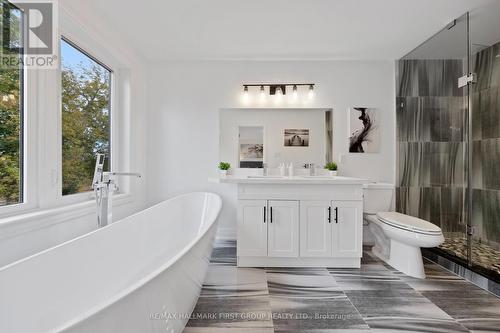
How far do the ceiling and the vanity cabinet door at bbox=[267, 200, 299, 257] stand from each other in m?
1.63

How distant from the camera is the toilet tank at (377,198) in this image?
2938mm

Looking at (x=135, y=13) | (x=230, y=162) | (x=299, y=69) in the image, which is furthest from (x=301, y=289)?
(x=135, y=13)

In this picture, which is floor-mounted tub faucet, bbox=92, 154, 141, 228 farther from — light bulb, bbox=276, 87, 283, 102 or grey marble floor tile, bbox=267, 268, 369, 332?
light bulb, bbox=276, 87, 283, 102

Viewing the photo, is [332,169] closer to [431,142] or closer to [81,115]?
[431,142]

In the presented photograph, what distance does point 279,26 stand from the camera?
8.02 feet

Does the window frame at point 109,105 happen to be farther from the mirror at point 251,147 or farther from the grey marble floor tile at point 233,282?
the mirror at point 251,147

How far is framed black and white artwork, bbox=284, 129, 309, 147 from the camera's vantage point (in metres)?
3.25

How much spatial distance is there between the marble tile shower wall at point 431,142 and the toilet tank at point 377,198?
372mm

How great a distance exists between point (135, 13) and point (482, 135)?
3.63 meters

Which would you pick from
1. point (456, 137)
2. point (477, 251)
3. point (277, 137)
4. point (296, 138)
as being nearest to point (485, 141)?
point (456, 137)

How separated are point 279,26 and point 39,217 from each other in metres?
2.36

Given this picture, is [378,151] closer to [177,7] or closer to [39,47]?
[177,7]

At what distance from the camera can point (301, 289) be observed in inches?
83.2

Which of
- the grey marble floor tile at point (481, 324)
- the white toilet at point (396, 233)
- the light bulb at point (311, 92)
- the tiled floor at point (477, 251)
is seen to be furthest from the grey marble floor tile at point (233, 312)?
the light bulb at point (311, 92)
